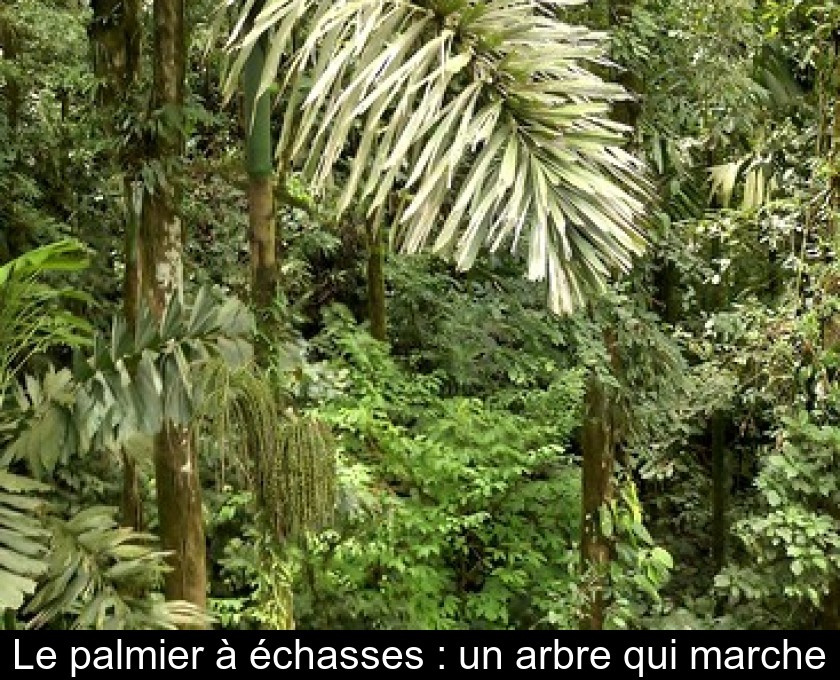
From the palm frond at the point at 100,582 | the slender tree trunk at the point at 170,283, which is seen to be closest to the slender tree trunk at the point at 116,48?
the slender tree trunk at the point at 170,283

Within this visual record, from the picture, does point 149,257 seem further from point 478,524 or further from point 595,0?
point 478,524

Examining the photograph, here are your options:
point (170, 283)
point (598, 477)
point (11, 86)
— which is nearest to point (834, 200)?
point (598, 477)

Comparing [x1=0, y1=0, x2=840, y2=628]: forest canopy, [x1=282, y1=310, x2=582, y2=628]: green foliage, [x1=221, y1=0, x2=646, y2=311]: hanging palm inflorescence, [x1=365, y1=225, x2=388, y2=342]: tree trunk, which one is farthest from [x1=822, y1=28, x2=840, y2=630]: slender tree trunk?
[x1=365, y1=225, x2=388, y2=342]: tree trunk

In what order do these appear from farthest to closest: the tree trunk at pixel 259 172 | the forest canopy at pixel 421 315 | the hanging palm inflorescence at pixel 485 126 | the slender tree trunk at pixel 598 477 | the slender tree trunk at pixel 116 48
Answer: the slender tree trunk at pixel 598 477
the slender tree trunk at pixel 116 48
the tree trunk at pixel 259 172
the forest canopy at pixel 421 315
the hanging palm inflorescence at pixel 485 126

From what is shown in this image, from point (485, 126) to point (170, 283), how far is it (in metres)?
1.99

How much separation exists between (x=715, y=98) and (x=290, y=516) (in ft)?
8.10

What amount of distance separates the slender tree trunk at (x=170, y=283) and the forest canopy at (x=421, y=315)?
0.01 meters

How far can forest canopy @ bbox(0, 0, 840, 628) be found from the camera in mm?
1946

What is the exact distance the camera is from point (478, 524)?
20.4 feet

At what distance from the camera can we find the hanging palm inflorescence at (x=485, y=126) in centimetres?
181

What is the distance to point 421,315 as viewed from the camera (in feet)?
25.7

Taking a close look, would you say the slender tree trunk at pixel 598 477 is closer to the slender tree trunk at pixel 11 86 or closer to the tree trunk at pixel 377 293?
the tree trunk at pixel 377 293

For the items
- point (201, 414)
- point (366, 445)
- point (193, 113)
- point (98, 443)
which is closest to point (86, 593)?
point (98, 443)

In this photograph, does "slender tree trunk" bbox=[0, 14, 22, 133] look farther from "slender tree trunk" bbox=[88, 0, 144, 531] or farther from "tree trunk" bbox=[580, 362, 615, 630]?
"tree trunk" bbox=[580, 362, 615, 630]
